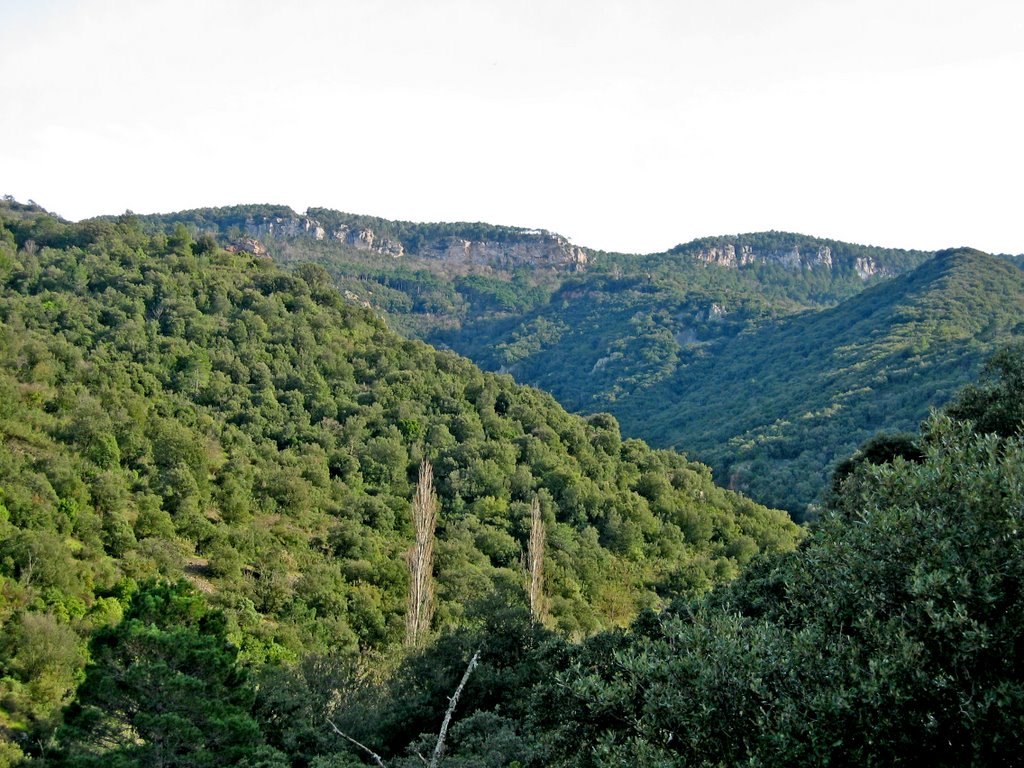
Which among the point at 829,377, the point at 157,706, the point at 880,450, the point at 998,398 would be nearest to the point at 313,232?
the point at 829,377

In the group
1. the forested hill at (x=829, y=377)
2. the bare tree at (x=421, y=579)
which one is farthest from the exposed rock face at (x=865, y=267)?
the bare tree at (x=421, y=579)

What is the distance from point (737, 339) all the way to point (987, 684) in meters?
123

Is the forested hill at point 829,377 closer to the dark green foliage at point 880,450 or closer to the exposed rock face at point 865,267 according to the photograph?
the dark green foliage at point 880,450

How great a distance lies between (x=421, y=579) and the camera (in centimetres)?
3112

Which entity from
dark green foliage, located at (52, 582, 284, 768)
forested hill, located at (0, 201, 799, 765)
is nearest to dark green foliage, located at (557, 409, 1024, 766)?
dark green foliage, located at (52, 582, 284, 768)

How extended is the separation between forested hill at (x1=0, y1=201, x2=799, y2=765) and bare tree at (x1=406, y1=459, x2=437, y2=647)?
1395mm

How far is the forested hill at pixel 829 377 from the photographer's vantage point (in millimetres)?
63531

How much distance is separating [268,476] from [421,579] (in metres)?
12.2

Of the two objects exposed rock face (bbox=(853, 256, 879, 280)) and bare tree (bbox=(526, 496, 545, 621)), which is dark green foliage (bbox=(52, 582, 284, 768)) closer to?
bare tree (bbox=(526, 496, 545, 621))

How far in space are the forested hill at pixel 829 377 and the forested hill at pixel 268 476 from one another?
51.8 feet

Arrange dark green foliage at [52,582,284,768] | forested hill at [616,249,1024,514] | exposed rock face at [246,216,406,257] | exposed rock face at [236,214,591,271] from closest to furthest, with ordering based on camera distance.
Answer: dark green foliage at [52,582,284,768], forested hill at [616,249,1024,514], exposed rock face at [246,216,406,257], exposed rock face at [236,214,591,271]

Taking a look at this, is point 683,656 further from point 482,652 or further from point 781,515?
point 781,515

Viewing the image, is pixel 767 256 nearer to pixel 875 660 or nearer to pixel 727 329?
pixel 727 329

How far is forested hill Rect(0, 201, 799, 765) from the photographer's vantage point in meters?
28.3
